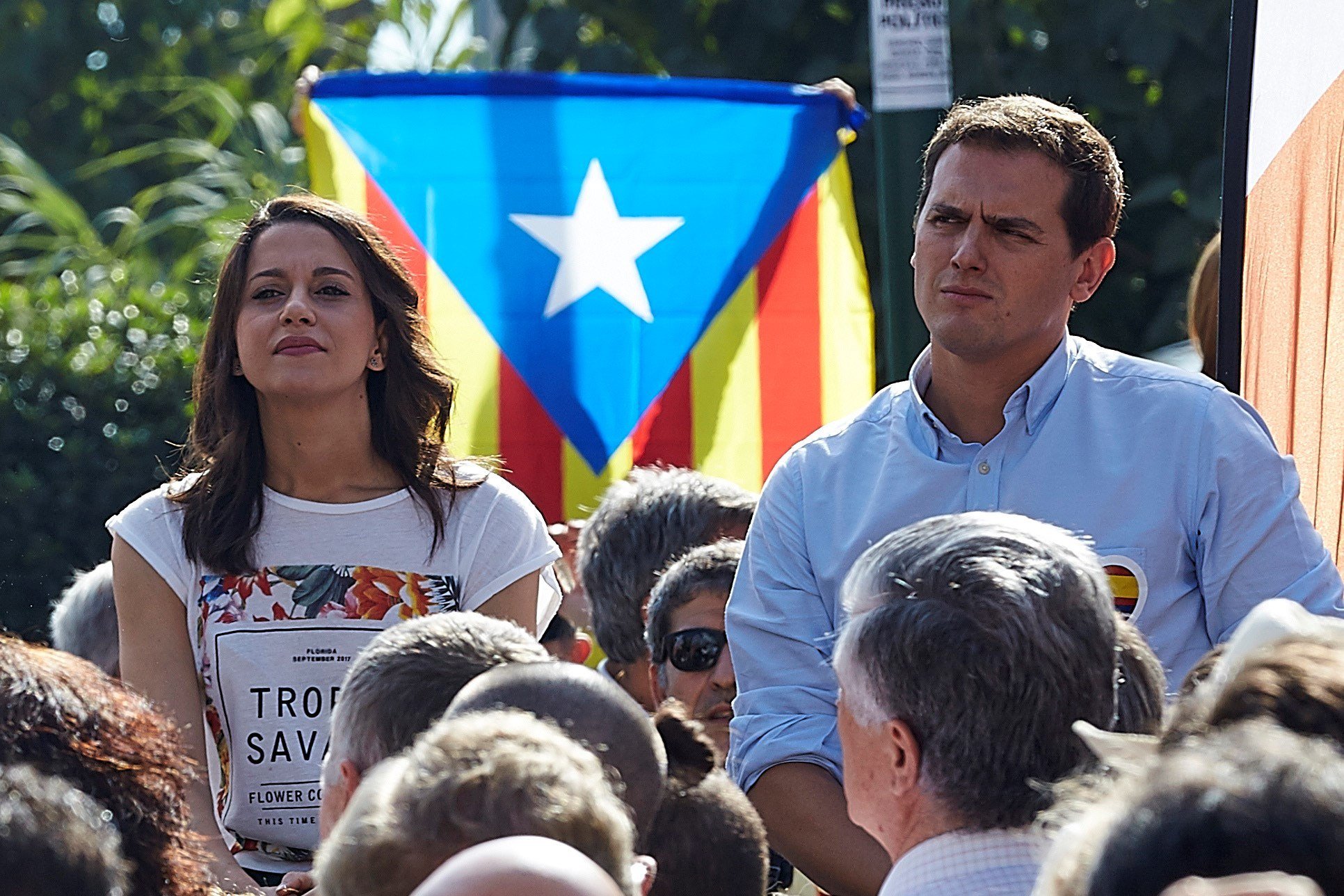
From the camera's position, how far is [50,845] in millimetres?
1429

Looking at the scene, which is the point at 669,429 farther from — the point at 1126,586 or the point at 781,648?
the point at 1126,586

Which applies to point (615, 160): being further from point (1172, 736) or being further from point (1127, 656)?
point (1172, 736)

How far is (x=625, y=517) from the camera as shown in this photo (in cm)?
379

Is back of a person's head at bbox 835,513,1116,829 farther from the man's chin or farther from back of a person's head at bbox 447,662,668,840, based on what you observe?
the man's chin

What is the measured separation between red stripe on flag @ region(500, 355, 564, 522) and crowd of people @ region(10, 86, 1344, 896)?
1234mm

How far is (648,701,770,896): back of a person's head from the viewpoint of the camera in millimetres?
2311

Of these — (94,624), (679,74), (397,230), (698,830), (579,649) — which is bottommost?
(579,649)

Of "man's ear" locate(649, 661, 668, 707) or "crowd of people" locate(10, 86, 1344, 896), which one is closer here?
"crowd of people" locate(10, 86, 1344, 896)

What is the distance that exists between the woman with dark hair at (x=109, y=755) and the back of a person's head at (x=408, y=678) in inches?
9.0

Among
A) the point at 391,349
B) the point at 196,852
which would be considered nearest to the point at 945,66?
the point at 391,349

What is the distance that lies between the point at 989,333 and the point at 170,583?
152cm

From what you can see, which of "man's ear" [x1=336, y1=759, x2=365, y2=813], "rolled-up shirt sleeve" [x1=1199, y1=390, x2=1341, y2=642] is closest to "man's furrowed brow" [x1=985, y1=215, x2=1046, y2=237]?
"rolled-up shirt sleeve" [x1=1199, y1=390, x2=1341, y2=642]

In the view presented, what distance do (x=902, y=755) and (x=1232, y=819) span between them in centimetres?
86

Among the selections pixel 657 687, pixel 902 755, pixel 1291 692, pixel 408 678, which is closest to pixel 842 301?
pixel 657 687
